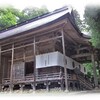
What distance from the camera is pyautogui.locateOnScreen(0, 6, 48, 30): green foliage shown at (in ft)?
113

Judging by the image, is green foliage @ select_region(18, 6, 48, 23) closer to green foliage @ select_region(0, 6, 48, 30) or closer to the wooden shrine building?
green foliage @ select_region(0, 6, 48, 30)

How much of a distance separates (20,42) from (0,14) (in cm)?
2101

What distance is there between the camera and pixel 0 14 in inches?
1385

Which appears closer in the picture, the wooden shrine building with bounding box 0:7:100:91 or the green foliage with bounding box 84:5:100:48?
the green foliage with bounding box 84:5:100:48

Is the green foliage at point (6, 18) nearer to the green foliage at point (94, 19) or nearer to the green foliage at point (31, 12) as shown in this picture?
the green foliage at point (31, 12)

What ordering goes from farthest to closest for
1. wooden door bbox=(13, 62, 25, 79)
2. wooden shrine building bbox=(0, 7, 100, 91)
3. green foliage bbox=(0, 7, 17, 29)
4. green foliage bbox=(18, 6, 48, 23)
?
green foliage bbox=(18, 6, 48, 23) → green foliage bbox=(0, 7, 17, 29) → wooden door bbox=(13, 62, 25, 79) → wooden shrine building bbox=(0, 7, 100, 91)

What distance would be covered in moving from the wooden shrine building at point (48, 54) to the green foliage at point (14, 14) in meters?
16.0

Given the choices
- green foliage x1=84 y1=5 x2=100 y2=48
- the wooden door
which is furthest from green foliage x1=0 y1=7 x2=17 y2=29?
green foliage x1=84 y1=5 x2=100 y2=48

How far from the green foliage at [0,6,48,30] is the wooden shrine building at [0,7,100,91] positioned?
16.0 meters

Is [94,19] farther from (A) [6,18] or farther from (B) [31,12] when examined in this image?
(B) [31,12]

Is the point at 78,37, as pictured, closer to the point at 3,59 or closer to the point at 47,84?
the point at 47,84

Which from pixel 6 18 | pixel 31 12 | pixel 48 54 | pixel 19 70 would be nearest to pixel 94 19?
pixel 48 54

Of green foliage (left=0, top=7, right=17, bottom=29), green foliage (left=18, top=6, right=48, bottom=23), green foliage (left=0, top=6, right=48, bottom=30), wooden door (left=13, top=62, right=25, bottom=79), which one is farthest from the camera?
green foliage (left=18, top=6, right=48, bottom=23)

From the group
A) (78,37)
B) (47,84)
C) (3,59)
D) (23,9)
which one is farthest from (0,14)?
(47,84)
